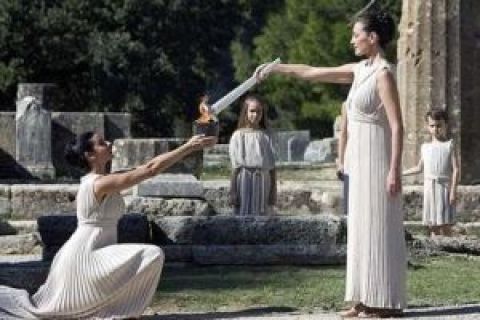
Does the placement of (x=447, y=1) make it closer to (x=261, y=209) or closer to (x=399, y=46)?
(x=399, y=46)

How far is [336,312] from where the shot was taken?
8352 mm

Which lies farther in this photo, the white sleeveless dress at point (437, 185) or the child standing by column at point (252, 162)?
the white sleeveless dress at point (437, 185)

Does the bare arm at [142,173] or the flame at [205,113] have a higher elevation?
the flame at [205,113]

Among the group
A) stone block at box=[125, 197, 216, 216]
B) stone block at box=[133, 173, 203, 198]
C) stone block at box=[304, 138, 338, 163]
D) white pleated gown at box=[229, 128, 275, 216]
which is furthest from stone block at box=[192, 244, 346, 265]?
stone block at box=[304, 138, 338, 163]

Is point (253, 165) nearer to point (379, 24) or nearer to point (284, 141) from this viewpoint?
point (379, 24)

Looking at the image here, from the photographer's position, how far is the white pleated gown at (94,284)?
792 cm

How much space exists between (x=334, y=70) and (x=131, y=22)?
3479 centimetres

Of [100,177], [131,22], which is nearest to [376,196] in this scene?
[100,177]

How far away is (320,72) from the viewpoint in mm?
8297

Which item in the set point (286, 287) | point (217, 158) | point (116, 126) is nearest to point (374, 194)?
point (286, 287)

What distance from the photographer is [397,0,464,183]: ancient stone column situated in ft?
54.9

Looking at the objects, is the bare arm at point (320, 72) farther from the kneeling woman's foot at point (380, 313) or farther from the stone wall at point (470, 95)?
the stone wall at point (470, 95)

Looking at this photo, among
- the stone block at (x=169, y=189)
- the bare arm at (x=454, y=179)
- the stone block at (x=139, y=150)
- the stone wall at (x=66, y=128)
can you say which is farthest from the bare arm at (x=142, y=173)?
the stone wall at (x=66, y=128)

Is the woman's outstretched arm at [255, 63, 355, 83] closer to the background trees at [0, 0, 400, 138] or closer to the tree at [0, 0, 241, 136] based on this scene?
the background trees at [0, 0, 400, 138]
